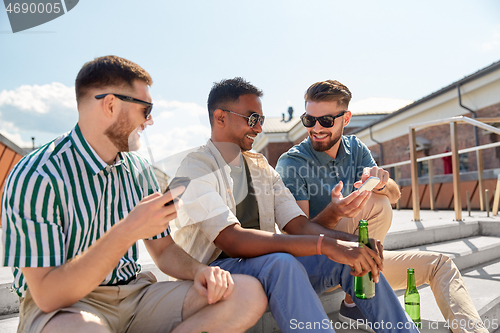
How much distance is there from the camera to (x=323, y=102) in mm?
2957

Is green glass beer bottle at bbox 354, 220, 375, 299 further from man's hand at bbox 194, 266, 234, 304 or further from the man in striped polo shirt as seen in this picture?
man's hand at bbox 194, 266, 234, 304

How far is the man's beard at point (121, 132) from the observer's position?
5.28 feet

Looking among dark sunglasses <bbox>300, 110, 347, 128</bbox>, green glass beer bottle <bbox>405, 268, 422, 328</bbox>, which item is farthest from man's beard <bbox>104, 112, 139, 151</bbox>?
green glass beer bottle <bbox>405, 268, 422, 328</bbox>

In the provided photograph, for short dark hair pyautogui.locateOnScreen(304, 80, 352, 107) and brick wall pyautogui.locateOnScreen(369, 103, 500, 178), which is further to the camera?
brick wall pyautogui.locateOnScreen(369, 103, 500, 178)

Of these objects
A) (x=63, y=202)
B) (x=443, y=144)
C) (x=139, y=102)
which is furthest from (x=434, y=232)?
(x=443, y=144)

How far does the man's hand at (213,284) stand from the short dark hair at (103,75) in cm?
93

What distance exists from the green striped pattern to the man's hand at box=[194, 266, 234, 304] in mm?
407

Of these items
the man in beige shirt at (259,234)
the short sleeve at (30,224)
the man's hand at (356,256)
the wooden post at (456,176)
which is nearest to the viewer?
the short sleeve at (30,224)

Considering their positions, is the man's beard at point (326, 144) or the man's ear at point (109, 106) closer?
the man's ear at point (109, 106)

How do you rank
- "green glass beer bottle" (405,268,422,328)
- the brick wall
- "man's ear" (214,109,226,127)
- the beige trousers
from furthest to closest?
the brick wall → "man's ear" (214,109,226,127) → "green glass beer bottle" (405,268,422,328) → the beige trousers

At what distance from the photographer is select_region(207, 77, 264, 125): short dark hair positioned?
2451 millimetres

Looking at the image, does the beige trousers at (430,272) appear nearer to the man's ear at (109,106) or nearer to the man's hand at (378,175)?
the man's hand at (378,175)

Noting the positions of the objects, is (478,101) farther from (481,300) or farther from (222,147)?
(222,147)

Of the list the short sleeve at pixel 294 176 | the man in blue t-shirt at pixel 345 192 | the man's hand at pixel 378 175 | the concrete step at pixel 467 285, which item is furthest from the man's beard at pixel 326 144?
the concrete step at pixel 467 285
